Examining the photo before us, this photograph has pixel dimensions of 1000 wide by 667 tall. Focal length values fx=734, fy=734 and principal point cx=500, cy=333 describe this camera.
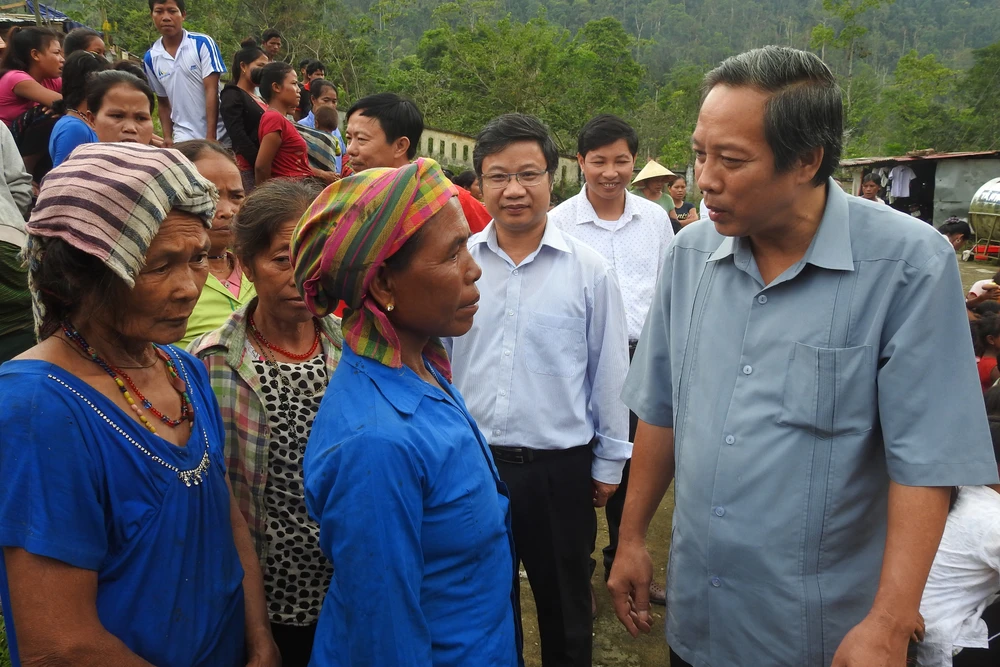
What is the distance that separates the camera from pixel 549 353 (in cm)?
294

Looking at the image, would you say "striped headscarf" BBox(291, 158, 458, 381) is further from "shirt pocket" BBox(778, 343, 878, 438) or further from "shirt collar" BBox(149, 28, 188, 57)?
"shirt collar" BBox(149, 28, 188, 57)

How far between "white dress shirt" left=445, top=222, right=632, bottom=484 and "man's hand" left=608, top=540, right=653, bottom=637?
0.74 meters

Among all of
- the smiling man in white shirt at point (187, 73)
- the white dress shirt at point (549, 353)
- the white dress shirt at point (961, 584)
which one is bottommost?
the white dress shirt at point (961, 584)

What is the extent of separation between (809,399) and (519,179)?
1.67 metres

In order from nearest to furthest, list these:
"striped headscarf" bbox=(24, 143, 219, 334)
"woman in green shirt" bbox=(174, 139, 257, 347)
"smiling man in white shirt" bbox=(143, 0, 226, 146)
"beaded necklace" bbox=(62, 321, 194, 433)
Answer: "striped headscarf" bbox=(24, 143, 219, 334) → "beaded necklace" bbox=(62, 321, 194, 433) → "woman in green shirt" bbox=(174, 139, 257, 347) → "smiling man in white shirt" bbox=(143, 0, 226, 146)

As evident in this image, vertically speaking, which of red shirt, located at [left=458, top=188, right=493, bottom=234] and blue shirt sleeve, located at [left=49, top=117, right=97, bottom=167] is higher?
blue shirt sleeve, located at [left=49, top=117, right=97, bottom=167]

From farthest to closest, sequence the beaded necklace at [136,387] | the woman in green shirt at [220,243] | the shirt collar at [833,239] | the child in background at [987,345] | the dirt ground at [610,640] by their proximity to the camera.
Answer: the child in background at [987,345] < the dirt ground at [610,640] < the woman in green shirt at [220,243] < the shirt collar at [833,239] < the beaded necklace at [136,387]

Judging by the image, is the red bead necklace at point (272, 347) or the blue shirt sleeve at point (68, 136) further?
the blue shirt sleeve at point (68, 136)

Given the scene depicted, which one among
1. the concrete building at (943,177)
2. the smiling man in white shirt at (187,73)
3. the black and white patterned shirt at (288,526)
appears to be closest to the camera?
the black and white patterned shirt at (288,526)

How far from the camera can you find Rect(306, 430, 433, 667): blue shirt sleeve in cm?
136

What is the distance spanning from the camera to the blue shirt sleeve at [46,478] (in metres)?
1.30

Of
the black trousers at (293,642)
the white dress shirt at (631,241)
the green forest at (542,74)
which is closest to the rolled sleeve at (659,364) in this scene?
the black trousers at (293,642)

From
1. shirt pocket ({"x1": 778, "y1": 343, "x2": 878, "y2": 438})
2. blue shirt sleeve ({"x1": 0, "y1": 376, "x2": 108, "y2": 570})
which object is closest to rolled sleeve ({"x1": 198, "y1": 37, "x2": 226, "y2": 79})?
blue shirt sleeve ({"x1": 0, "y1": 376, "x2": 108, "y2": 570})

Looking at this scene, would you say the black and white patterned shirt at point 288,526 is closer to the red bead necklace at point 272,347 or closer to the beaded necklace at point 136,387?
the red bead necklace at point 272,347
